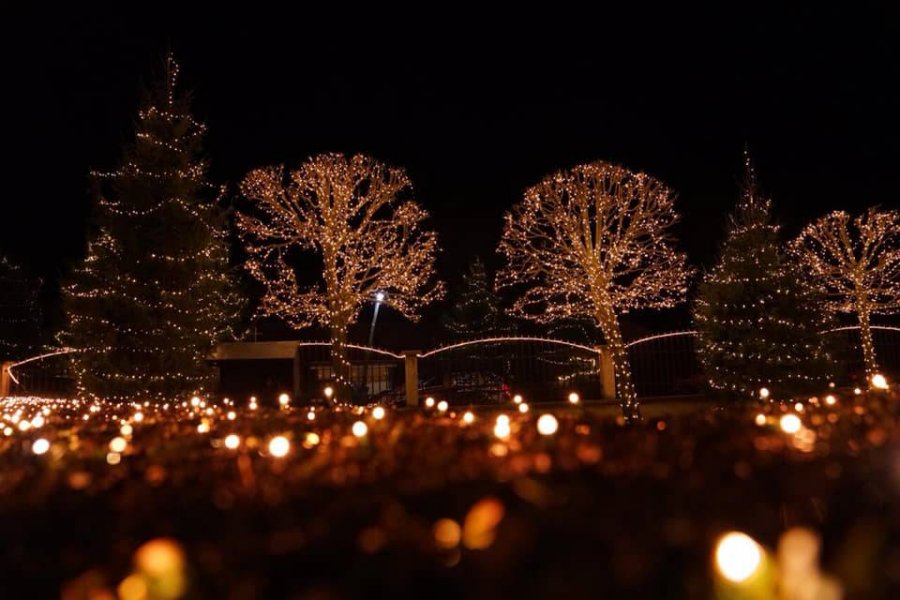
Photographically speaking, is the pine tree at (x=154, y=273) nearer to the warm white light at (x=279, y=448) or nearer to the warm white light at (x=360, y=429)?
the warm white light at (x=360, y=429)

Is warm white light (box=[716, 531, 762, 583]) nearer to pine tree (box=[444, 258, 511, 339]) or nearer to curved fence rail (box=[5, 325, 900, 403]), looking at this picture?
curved fence rail (box=[5, 325, 900, 403])

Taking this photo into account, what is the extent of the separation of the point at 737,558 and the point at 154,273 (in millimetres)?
14003

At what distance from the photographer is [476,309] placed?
29.8 meters

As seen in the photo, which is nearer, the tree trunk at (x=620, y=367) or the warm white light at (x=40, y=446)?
the warm white light at (x=40, y=446)

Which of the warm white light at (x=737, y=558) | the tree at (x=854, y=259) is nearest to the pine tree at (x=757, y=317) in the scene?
the tree at (x=854, y=259)

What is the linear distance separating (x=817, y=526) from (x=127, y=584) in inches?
88.8

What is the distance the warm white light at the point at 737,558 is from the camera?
198cm

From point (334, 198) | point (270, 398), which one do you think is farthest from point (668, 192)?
point (270, 398)

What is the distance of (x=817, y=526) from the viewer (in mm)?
2328

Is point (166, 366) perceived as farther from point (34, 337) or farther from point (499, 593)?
point (34, 337)

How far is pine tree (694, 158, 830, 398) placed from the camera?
13.4m

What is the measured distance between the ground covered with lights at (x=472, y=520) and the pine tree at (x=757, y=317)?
36.3 feet

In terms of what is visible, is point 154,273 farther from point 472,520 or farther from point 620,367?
point 472,520

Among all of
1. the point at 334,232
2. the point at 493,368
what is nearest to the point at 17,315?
the point at 334,232
